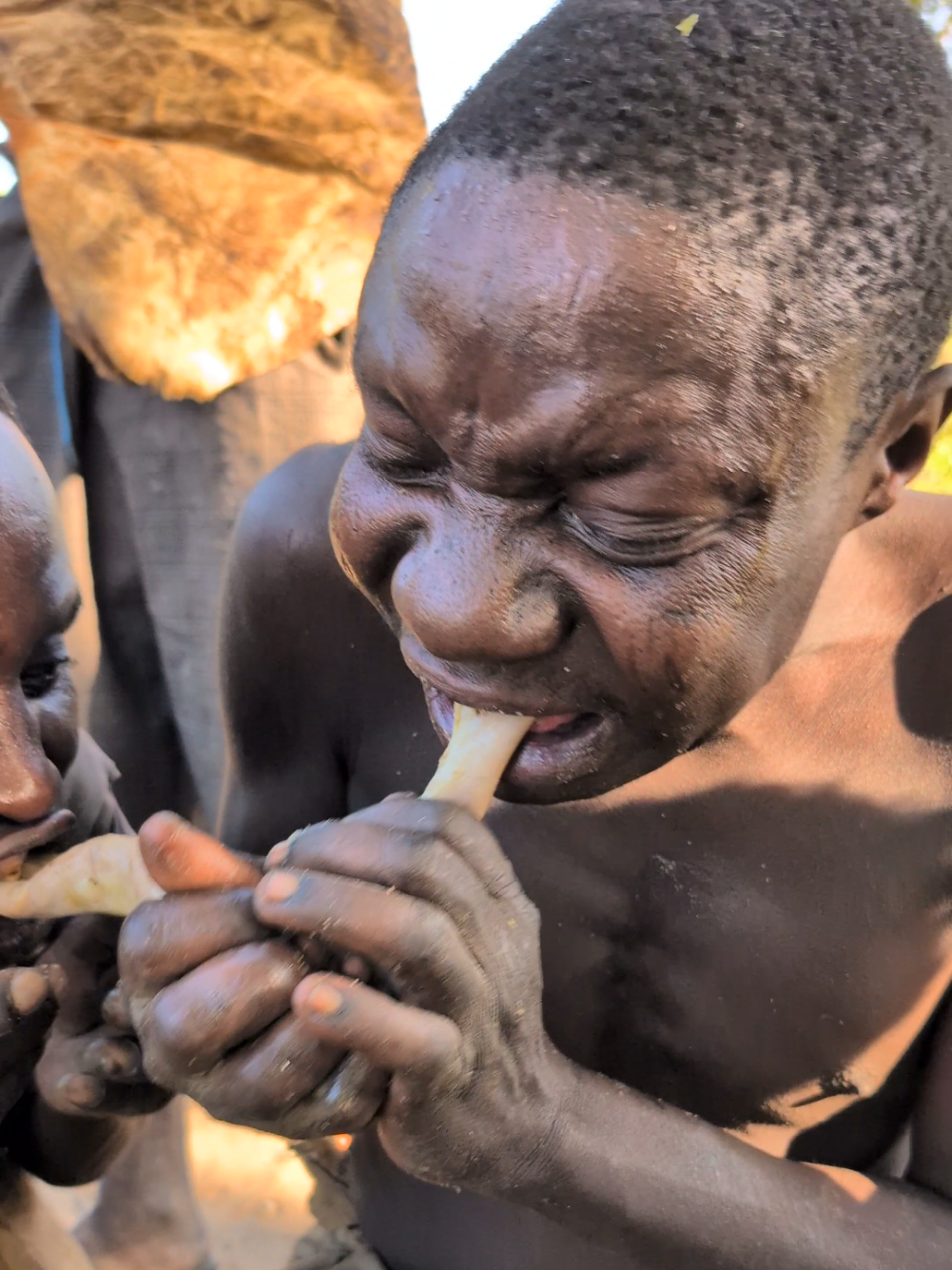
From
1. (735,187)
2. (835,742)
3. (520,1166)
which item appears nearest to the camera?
(735,187)

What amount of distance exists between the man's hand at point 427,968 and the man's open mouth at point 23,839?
367mm

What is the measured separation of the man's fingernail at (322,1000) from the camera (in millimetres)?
436

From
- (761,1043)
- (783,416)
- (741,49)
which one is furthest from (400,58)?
(761,1043)

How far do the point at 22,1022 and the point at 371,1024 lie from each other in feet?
1.49

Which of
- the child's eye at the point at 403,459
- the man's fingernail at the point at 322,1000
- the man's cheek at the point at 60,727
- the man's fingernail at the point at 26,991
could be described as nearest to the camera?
the man's fingernail at the point at 322,1000

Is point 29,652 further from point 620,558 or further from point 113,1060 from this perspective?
point 620,558

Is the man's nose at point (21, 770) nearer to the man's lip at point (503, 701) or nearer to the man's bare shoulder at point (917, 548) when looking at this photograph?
the man's lip at point (503, 701)

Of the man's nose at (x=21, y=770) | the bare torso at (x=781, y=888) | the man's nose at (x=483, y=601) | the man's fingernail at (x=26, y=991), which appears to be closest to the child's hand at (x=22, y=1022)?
the man's fingernail at (x=26, y=991)

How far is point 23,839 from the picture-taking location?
74 cm

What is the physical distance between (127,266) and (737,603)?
1235 mm

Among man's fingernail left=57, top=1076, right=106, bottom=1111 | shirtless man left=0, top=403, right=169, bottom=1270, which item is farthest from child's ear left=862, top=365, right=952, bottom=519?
man's fingernail left=57, top=1076, right=106, bottom=1111

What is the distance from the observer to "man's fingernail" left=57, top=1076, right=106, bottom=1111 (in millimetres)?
768

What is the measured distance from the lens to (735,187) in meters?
0.47

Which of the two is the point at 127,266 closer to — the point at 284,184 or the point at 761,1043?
the point at 284,184
